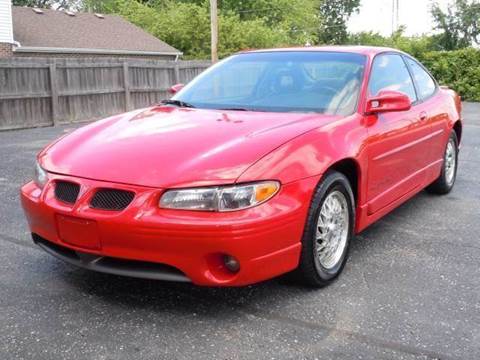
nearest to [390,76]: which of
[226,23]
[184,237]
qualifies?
[184,237]

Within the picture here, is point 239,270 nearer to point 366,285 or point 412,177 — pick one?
point 366,285

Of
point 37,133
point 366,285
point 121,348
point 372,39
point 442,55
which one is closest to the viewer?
point 121,348

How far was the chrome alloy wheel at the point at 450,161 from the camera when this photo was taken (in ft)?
19.3

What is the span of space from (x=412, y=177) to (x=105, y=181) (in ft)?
8.82

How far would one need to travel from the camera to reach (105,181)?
3006 millimetres

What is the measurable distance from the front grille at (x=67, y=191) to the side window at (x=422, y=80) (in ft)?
10.7

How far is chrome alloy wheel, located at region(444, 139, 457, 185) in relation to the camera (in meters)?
5.87

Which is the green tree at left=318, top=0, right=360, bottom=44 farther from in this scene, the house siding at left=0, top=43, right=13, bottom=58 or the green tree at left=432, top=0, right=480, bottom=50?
the house siding at left=0, top=43, right=13, bottom=58

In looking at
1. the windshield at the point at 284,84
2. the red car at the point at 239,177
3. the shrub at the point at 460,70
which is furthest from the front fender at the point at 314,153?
the shrub at the point at 460,70

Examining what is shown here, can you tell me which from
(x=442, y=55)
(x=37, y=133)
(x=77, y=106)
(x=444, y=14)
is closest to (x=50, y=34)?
(x=77, y=106)

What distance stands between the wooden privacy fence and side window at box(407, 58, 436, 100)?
34.0ft

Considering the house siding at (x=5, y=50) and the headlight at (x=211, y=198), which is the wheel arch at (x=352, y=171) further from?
the house siding at (x=5, y=50)

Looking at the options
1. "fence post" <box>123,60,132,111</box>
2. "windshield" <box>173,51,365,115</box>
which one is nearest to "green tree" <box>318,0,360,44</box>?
"fence post" <box>123,60,132,111</box>

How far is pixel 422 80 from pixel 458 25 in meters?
32.1
